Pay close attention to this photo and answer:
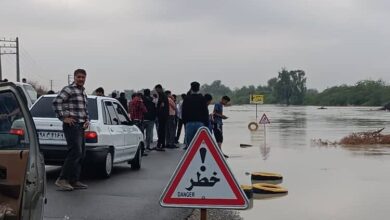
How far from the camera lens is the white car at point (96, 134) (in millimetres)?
10328

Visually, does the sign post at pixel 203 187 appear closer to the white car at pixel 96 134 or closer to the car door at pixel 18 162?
the car door at pixel 18 162

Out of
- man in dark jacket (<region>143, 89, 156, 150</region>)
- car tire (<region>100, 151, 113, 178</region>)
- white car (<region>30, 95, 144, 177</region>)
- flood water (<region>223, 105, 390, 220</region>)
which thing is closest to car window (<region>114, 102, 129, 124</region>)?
white car (<region>30, 95, 144, 177</region>)

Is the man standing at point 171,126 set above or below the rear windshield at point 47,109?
below

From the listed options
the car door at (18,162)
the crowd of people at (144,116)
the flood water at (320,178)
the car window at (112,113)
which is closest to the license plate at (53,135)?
the crowd of people at (144,116)

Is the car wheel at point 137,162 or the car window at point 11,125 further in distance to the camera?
the car wheel at point 137,162

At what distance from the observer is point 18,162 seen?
14.6 ft

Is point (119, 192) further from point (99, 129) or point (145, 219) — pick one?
point (145, 219)

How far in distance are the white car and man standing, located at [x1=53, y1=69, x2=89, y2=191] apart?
100 cm

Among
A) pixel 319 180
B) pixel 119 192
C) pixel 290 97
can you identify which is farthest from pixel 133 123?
pixel 290 97

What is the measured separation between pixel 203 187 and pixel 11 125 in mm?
1692

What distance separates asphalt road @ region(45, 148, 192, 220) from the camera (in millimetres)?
7898

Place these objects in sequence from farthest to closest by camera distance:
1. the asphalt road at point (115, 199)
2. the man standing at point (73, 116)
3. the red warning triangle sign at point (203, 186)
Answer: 1. the man standing at point (73, 116)
2. the asphalt road at point (115, 199)
3. the red warning triangle sign at point (203, 186)

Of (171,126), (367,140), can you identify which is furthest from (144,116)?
(367,140)

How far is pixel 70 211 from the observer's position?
796cm
